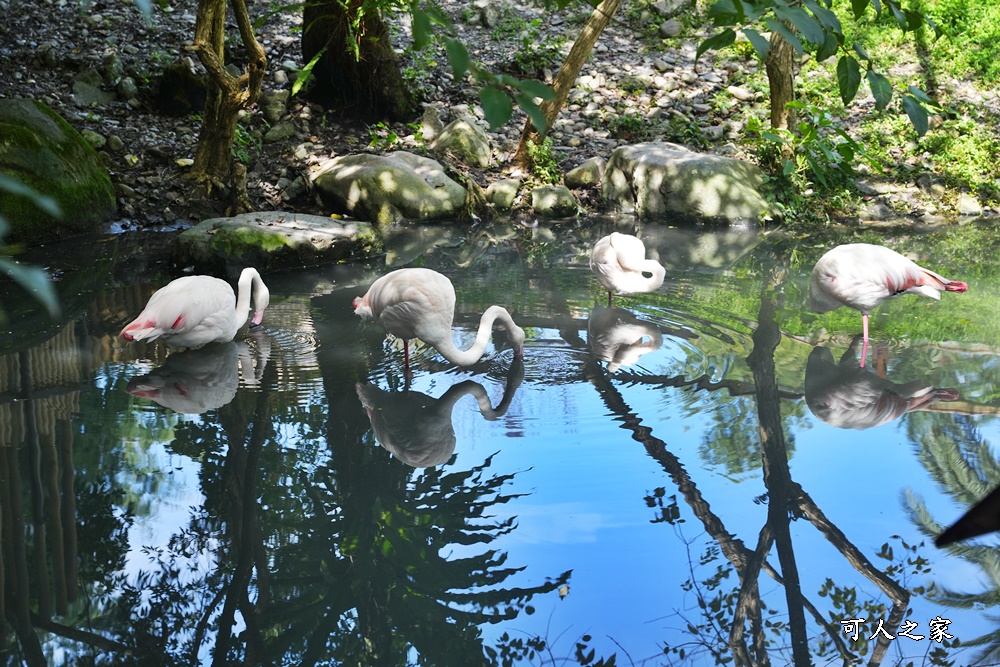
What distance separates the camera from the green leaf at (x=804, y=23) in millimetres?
1384

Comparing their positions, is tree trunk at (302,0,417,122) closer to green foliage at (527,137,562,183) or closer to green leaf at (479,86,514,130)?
green foliage at (527,137,562,183)

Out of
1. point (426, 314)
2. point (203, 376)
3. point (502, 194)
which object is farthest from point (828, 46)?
point (502, 194)

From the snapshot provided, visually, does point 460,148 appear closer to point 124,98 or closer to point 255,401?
point 124,98

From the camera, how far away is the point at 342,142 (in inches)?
416

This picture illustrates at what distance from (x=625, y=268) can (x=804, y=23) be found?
4.43 meters

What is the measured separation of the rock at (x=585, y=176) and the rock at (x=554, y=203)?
52 centimetres

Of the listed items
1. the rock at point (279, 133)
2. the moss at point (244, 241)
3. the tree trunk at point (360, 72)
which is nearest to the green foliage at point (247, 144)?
the rock at point (279, 133)

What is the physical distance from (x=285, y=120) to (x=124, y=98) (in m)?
1.89

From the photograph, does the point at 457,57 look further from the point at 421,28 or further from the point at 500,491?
the point at 500,491

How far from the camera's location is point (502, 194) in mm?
9969

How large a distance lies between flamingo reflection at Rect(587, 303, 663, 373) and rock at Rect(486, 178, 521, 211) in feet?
14.1

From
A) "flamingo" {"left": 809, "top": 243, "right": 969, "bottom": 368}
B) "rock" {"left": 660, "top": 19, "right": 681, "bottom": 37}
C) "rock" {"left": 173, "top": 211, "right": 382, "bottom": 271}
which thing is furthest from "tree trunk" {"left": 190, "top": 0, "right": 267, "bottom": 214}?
"rock" {"left": 660, "top": 19, "right": 681, "bottom": 37}

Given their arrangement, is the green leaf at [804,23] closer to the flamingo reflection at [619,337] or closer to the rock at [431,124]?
the flamingo reflection at [619,337]

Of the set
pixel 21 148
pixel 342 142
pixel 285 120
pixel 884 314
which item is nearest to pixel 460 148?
pixel 342 142
